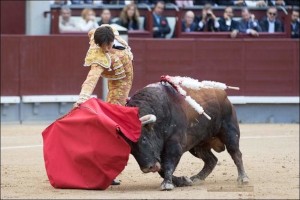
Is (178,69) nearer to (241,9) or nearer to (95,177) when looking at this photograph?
(241,9)

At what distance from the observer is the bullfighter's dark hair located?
30.4 ft

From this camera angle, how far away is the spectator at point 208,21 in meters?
17.3

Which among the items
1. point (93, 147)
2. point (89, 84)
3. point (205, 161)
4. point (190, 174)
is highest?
point (89, 84)

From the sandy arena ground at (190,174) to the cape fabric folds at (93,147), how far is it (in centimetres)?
13

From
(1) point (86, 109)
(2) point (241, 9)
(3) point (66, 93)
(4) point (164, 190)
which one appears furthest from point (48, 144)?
(2) point (241, 9)

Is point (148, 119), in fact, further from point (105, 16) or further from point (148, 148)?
point (105, 16)

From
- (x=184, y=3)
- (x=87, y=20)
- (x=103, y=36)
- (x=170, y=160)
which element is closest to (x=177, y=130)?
(x=170, y=160)

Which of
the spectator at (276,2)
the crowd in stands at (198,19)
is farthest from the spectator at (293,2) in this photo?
the spectator at (276,2)

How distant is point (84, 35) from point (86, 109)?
24.9 ft

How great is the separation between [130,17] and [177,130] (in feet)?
25.8

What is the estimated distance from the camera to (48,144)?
30.7 feet

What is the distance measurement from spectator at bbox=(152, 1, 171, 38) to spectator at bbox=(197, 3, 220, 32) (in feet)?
1.68

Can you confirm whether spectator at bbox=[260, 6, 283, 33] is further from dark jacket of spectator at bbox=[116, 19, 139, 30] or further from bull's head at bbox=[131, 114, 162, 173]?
bull's head at bbox=[131, 114, 162, 173]

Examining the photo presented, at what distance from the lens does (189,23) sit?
Answer: 1741cm
